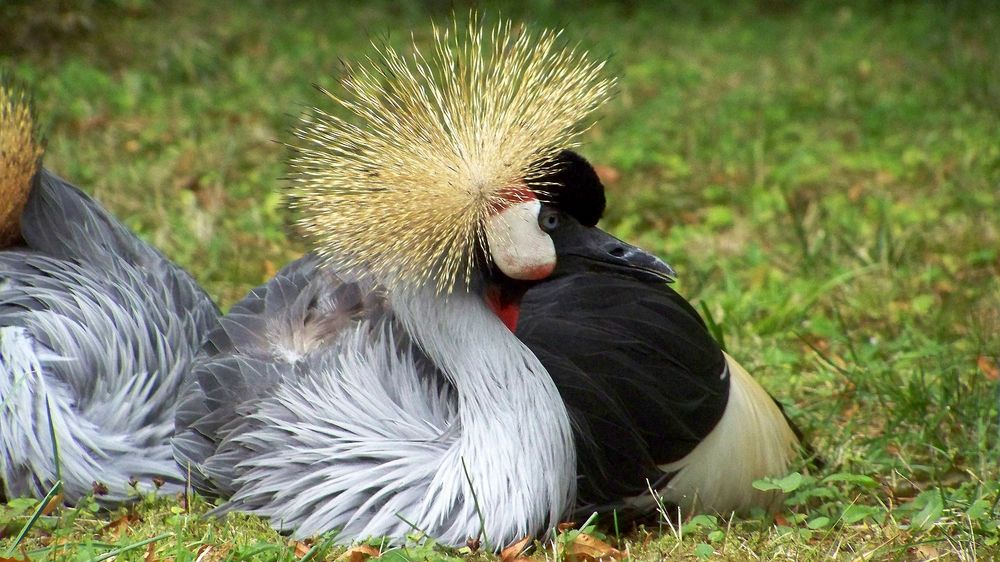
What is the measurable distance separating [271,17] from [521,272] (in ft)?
15.7

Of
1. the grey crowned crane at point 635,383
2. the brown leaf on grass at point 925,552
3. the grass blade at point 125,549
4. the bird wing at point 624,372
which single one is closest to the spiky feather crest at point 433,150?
the grey crowned crane at point 635,383

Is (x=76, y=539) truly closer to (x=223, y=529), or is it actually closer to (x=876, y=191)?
(x=223, y=529)

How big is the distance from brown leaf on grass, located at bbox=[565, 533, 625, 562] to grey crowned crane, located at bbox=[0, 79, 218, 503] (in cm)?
75

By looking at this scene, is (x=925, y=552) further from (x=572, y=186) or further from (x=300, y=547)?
(x=300, y=547)

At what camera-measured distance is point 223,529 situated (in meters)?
1.96

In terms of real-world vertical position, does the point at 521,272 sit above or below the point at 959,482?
above

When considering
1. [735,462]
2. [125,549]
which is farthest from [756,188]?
[125,549]

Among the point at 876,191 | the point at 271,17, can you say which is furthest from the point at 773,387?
the point at 271,17

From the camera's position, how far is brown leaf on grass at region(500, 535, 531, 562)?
1853 millimetres

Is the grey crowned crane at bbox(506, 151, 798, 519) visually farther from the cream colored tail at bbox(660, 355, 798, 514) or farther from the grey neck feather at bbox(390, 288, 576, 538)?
the grey neck feather at bbox(390, 288, 576, 538)

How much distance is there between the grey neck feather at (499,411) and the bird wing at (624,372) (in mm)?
110

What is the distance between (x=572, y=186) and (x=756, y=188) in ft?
7.79

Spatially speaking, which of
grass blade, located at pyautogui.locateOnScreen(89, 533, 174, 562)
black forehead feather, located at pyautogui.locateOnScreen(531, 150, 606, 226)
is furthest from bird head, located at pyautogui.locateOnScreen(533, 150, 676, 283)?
grass blade, located at pyautogui.locateOnScreen(89, 533, 174, 562)

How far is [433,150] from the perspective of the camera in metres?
1.95
